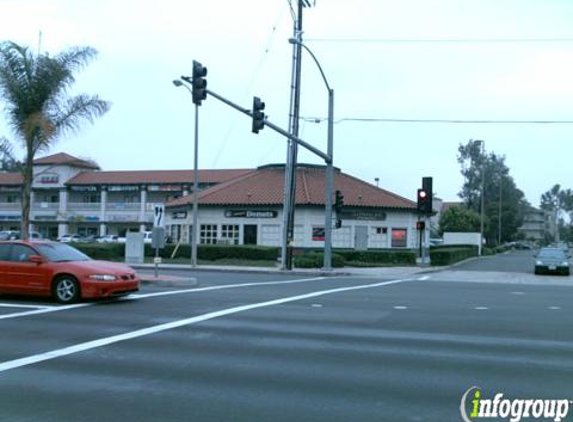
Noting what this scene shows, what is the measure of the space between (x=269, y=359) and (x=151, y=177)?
2428 inches

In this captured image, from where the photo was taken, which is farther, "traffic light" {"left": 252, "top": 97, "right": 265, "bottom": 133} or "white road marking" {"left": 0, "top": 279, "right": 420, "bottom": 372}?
"traffic light" {"left": 252, "top": 97, "right": 265, "bottom": 133}

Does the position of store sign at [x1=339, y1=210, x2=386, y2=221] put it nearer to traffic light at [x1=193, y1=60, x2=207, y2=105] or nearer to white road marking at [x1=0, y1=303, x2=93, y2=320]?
traffic light at [x1=193, y1=60, x2=207, y2=105]

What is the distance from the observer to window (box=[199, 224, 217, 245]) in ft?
146

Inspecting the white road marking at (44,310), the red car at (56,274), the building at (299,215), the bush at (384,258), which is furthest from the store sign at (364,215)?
the white road marking at (44,310)

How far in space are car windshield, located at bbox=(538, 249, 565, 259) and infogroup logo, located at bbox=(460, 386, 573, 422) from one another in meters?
27.2

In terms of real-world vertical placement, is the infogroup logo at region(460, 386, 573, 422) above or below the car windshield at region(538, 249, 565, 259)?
below

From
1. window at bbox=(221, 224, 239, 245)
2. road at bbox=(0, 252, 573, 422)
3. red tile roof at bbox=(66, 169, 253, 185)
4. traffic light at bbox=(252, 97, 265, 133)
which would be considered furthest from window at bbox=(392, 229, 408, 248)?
road at bbox=(0, 252, 573, 422)

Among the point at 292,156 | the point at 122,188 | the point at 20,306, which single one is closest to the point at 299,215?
the point at 292,156

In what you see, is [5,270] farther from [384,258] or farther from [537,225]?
[537,225]

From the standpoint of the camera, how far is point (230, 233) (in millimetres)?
44031

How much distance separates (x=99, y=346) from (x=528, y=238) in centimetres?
17429

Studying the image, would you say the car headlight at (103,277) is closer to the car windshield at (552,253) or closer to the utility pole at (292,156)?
the utility pole at (292,156)

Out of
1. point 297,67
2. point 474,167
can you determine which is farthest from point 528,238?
point 297,67

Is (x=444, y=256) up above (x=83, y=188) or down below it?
below
